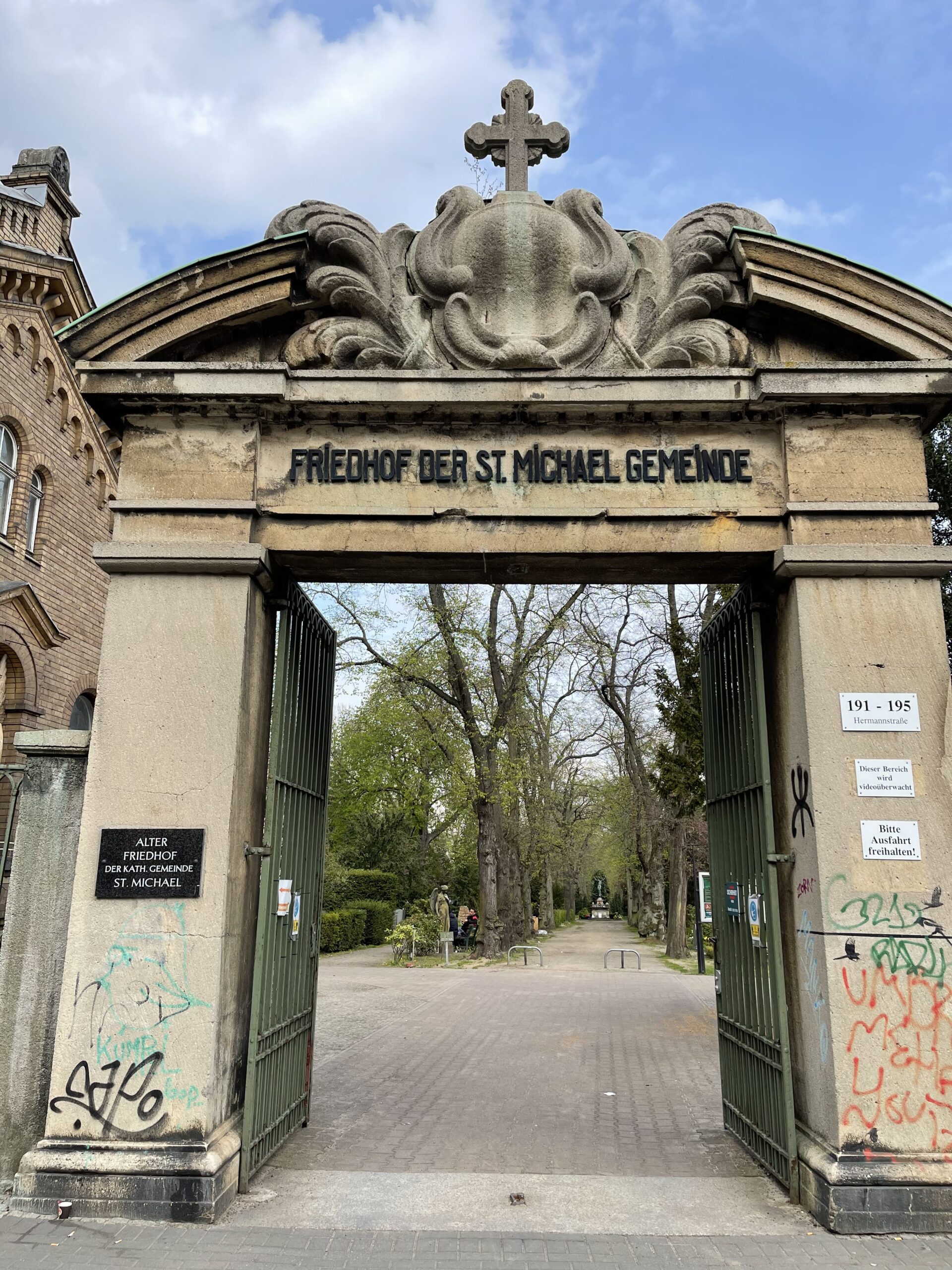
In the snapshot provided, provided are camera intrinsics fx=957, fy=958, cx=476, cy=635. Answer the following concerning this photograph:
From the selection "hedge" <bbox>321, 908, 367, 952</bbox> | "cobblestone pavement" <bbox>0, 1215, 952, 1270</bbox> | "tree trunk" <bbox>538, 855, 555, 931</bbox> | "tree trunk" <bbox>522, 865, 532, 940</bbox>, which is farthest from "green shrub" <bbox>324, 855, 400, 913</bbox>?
"cobblestone pavement" <bbox>0, 1215, 952, 1270</bbox>

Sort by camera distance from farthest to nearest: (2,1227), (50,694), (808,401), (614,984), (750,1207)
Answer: (614,984)
(50,694)
(808,401)
(750,1207)
(2,1227)

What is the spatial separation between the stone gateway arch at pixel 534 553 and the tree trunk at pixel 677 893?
1795 cm

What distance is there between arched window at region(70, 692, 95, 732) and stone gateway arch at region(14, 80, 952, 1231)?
35.5ft

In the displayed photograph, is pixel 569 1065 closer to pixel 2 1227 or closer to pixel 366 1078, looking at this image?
pixel 366 1078

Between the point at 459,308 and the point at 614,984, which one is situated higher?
the point at 459,308

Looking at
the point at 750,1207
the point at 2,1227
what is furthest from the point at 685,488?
the point at 2,1227

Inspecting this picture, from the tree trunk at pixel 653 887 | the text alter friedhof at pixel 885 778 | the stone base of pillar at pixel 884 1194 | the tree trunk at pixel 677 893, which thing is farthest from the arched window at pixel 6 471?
the tree trunk at pixel 653 887

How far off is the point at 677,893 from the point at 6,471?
60.6 ft

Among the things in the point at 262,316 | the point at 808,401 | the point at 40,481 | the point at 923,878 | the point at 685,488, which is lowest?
the point at 923,878

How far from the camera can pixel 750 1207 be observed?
5.34 meters

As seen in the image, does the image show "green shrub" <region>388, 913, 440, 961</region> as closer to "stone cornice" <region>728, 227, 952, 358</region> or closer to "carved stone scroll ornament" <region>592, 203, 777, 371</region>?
"carved stone scroll ornament" <region>592, 203, 777, 371</region>

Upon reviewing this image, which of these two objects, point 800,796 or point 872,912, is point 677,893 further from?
point 872,912

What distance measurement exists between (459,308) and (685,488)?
1898 millimetres

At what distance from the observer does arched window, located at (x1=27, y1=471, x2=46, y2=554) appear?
575 inches
